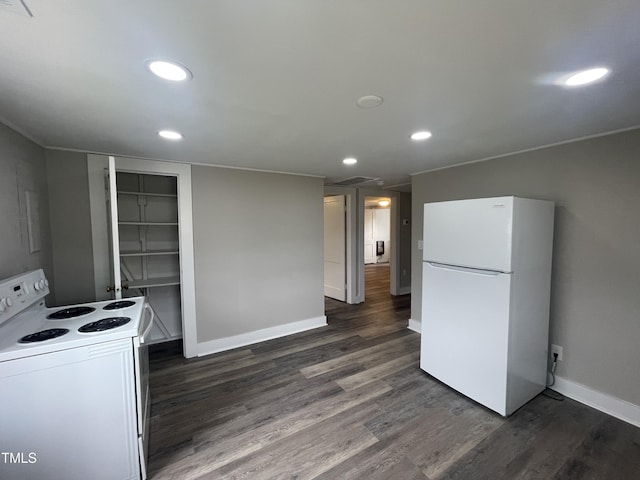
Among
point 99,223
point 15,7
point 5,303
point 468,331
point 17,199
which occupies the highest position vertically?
point 15,7

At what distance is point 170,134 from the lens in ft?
6.95

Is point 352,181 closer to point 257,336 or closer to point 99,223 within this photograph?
point 257,336

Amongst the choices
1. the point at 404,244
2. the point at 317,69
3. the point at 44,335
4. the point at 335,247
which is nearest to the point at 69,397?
the point at 44,335

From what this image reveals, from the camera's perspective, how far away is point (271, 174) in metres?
3.55

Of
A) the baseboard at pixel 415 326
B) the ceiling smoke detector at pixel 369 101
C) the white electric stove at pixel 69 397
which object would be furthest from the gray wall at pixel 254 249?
the ceiling smoke detector at pixel 369 101

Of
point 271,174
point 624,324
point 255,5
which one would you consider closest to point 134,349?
point 255,5

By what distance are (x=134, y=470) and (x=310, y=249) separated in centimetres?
283

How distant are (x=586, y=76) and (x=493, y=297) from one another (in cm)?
151

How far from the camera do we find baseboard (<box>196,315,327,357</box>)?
3227 millimetres

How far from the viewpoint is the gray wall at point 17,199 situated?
1729mm

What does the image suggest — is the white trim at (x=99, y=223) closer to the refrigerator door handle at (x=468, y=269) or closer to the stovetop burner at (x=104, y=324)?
the stovetop burner at (x=104, y=324)

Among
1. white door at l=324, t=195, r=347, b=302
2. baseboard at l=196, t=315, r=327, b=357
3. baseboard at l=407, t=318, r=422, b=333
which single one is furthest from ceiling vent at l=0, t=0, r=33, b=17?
white door at l=324, t=195, r=347, b=302

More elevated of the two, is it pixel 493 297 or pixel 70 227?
pixel 70 227

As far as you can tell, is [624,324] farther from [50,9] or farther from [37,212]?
[37,212]
